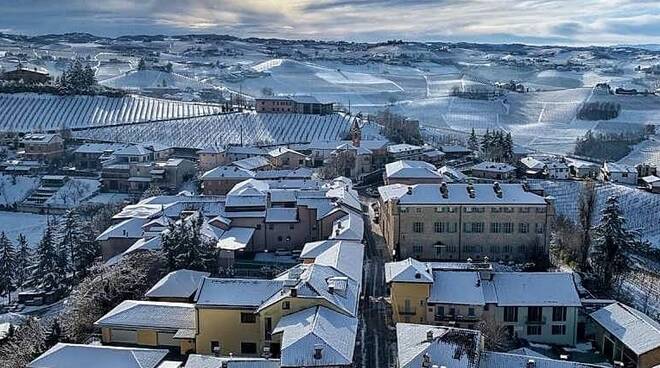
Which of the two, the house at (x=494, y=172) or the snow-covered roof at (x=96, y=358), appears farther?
the house at (x=494, y=172)

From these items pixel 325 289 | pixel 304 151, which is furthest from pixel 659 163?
pixel 325 289

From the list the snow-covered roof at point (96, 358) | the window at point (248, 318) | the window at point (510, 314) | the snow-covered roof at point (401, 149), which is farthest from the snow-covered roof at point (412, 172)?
the snow-covered roof at point (96, 358)

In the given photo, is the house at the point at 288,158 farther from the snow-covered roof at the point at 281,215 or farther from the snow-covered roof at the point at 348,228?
the snow-covered roof at the point at 348,228

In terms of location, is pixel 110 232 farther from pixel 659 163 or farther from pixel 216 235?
pixel 659 163

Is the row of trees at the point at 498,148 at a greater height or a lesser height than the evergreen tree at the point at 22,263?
greater

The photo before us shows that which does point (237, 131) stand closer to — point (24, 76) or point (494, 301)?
point (24, 76)

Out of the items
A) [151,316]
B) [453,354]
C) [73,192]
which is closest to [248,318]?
[151,316]

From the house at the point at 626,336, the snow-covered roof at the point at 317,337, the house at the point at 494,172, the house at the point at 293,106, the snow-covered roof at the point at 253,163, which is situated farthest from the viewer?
the house at the point at 293,106
